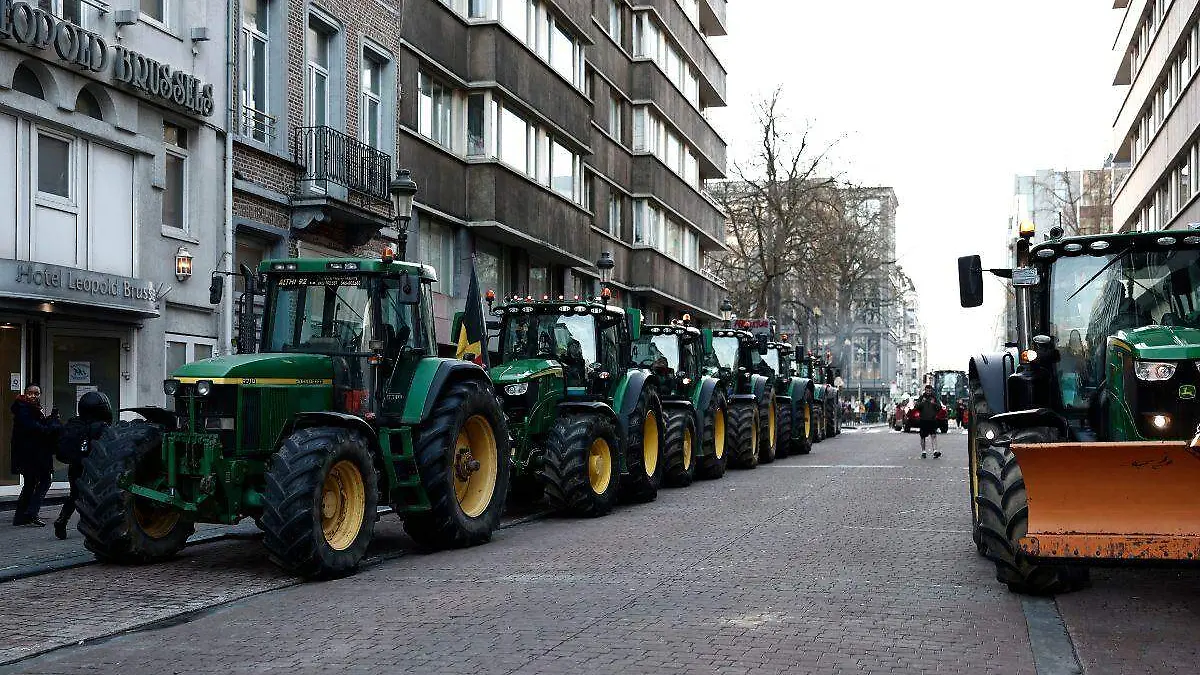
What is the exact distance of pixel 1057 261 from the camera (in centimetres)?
1100

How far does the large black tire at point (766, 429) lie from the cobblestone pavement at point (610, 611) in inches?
501

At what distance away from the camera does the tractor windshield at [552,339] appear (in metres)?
17.2

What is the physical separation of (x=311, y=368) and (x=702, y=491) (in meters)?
9.18

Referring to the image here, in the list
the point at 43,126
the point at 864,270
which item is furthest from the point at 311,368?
the point at 864,270

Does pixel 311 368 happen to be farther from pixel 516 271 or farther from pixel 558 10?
pixel 558 10

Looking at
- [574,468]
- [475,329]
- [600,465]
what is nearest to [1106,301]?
[574,468]

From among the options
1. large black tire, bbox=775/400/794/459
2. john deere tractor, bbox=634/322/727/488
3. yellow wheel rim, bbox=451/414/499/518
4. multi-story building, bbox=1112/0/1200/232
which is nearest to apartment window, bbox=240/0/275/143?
john deere tractor, bbox=634/322/727/488

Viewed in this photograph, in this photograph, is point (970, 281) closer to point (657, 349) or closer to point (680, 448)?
point (680, 448)

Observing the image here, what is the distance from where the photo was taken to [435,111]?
2672 cm

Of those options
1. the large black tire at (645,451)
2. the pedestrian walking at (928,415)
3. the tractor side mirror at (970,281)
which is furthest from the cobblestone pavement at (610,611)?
the pedestrian walking at (928,415)

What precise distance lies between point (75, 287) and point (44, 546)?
5149 millimetres

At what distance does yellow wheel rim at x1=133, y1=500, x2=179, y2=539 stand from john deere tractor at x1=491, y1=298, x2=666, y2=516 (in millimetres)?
4610

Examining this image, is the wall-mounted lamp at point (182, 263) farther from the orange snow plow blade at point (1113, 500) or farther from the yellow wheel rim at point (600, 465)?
the orange snow plow blade at point (1113, 500)

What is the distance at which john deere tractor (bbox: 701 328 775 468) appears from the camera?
81.9 feet
